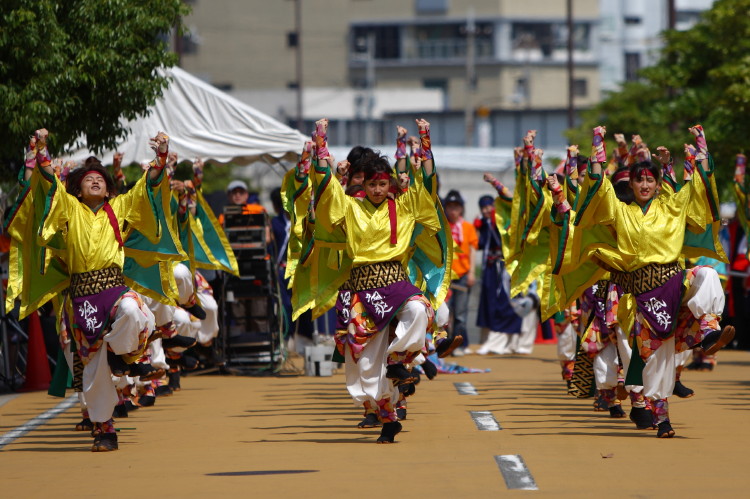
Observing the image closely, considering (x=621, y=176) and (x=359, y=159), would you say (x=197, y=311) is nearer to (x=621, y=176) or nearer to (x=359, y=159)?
(x=359, y=159)

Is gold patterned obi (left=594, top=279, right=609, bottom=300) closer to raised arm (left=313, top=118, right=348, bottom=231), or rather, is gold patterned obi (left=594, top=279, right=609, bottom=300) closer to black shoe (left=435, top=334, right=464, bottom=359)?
black shoe (left=435, top=334, right=464, bottom=359)

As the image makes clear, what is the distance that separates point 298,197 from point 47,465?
118 inches

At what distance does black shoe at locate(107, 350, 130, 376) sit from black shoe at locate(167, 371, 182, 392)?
4549 millimetres

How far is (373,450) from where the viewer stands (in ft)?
A: 30.9

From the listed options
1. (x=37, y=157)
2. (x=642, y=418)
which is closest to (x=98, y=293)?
(x=37, y=157)

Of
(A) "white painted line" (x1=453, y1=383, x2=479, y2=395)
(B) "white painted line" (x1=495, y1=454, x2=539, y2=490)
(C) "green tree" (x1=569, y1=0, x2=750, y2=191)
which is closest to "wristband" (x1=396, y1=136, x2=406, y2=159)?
(B) "white painted line" (x1=495, y1=454, x2=539, y2=490)

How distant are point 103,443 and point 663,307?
12.0 feet

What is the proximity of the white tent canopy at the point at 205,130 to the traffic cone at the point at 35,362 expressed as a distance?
2645 millimetres

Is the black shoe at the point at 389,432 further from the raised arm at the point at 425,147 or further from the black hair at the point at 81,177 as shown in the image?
the black hair at the point at 81,177

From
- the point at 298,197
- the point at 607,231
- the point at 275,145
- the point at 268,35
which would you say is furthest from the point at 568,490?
the point at 268,35

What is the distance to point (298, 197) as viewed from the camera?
37.1 ft

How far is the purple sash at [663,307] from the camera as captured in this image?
9906 mm

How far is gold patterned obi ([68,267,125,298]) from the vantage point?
9859 millimetres

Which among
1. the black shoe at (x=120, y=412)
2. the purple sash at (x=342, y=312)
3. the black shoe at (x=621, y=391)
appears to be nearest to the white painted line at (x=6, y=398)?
the black shoe at (x=120, y=412)
